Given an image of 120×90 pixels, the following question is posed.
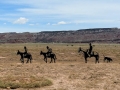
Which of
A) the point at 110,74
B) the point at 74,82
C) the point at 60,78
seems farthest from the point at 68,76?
the point at 110,74

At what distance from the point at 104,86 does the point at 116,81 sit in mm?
2055

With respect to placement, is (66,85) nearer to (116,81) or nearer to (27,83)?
(27,83)

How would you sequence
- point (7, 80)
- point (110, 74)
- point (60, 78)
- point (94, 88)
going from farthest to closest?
point (110, 74) < point (60, 78) < point (7, 80) < point (94, 88)

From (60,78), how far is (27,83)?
392 cm

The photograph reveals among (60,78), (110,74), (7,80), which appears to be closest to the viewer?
(7,80)

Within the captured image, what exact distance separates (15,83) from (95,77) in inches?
274

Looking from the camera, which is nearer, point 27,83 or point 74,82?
point 27,83

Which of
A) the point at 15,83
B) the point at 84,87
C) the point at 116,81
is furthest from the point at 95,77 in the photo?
the point at 15,83

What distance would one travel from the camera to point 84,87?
17.3 m

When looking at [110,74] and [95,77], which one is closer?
[95,77]

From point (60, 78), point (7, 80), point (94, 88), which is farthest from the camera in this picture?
point (60, 78)

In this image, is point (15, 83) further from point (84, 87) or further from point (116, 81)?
point (116, 81)

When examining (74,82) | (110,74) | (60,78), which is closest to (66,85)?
(74,82)

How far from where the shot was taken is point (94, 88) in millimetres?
16953
